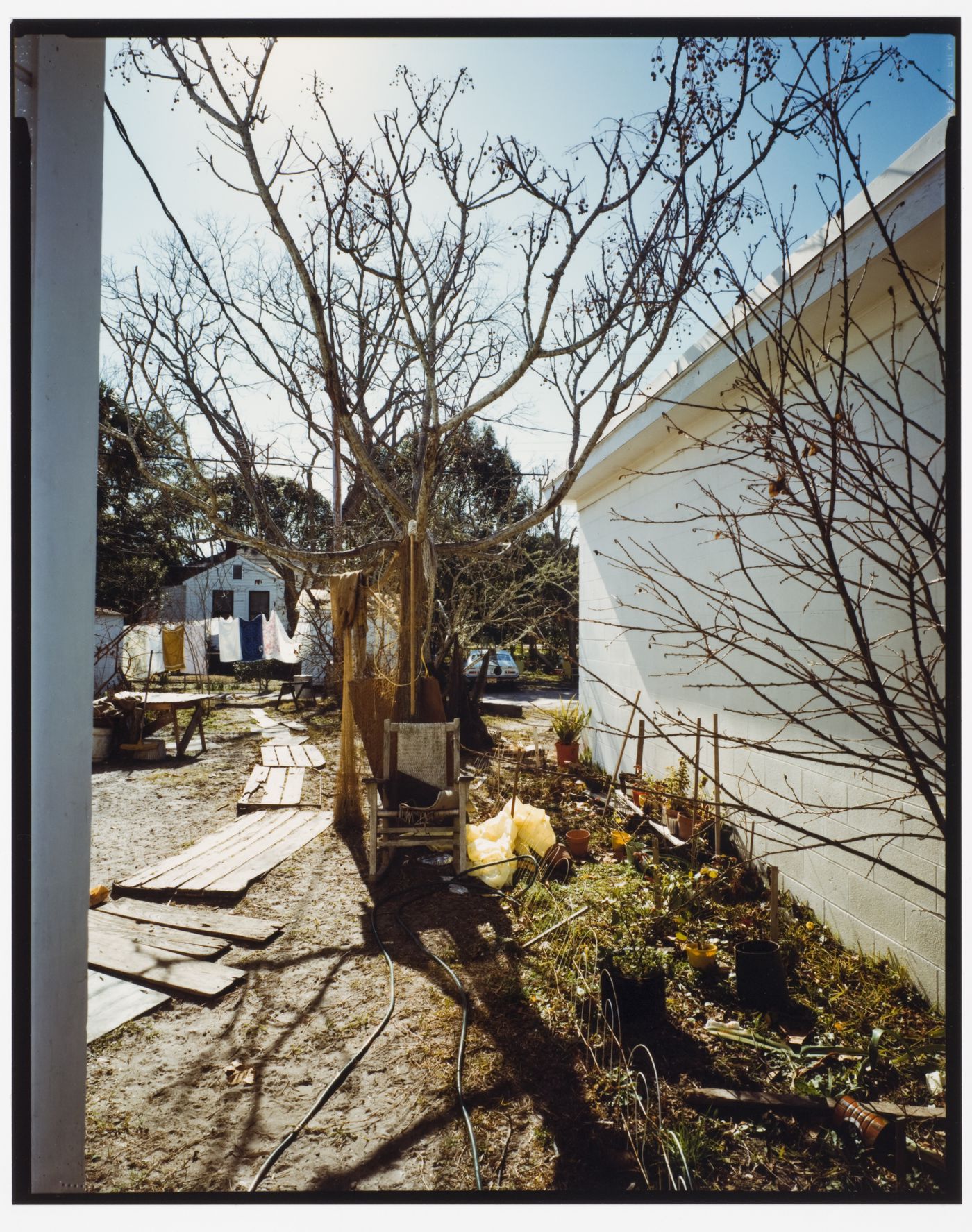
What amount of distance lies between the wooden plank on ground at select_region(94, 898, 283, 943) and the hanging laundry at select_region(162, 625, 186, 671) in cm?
887

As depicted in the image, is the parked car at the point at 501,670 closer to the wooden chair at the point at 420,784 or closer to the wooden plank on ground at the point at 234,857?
the wooden plank on ground at the point at 234,857

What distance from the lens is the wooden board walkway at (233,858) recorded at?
4.04 meters

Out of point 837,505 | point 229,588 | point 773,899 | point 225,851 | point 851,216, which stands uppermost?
point 851,216

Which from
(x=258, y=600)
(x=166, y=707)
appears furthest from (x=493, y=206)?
(x=258, y=600)

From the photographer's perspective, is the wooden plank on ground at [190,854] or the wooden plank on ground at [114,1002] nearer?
the wooden plank on ground at [114,1002]

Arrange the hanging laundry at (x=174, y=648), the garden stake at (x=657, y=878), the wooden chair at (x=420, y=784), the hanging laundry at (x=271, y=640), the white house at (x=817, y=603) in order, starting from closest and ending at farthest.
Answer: the white house at (x=817, y=603) → the garden stake at (x=657, y=878) → the wooden chair at (x=420, y=784) → the hanging laundry at (x=174, y=648) → the hanging laundry at (x=271, y=640)

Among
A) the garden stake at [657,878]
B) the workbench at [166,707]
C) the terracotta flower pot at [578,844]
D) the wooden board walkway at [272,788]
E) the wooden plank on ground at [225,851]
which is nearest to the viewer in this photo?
the garden stake at [657,878]

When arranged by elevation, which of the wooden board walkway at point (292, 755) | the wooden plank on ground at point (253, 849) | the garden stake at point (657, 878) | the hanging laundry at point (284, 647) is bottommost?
the wooden plank on ground at point (253, 849)

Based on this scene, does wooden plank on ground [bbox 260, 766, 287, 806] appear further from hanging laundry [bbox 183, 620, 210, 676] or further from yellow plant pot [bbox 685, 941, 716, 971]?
hanging laundry [bbox 183, 620, 210, 676]

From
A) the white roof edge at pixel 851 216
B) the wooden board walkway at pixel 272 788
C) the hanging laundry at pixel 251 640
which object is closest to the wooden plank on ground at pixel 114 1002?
the wooden board walkway at pixel 272 788

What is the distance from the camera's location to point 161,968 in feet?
10.1

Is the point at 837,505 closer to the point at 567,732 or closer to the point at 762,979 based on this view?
the point at 762,979

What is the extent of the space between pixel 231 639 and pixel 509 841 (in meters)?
12.1

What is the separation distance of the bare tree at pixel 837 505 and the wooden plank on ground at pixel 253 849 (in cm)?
303
